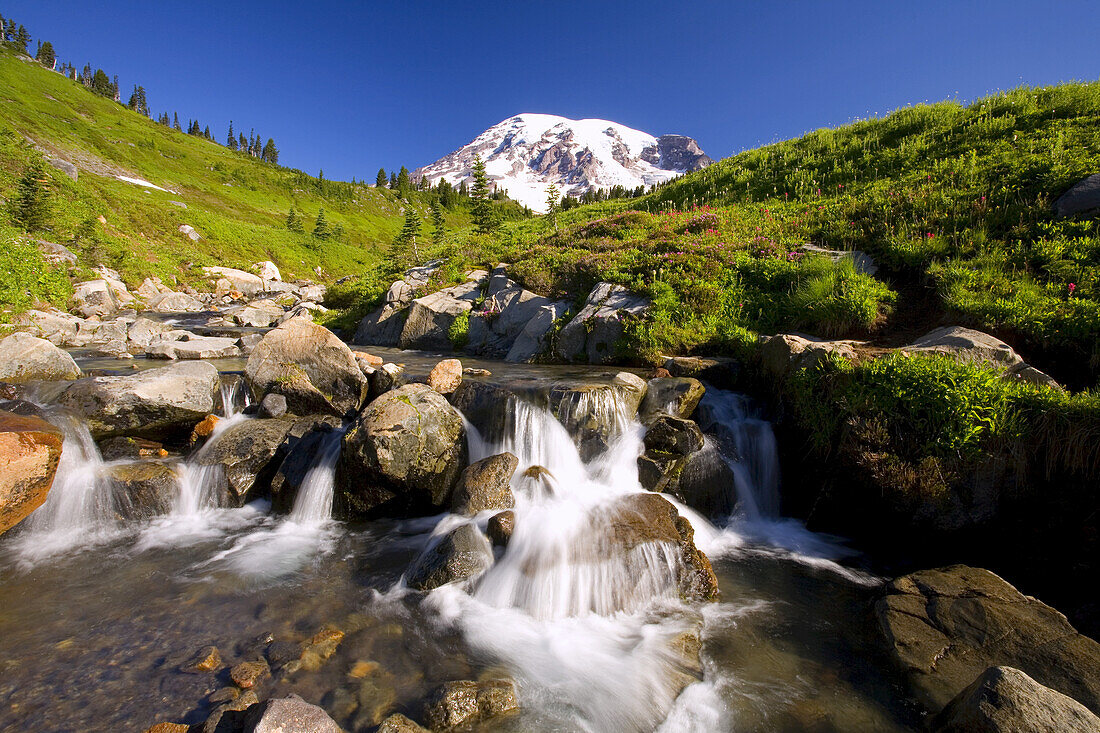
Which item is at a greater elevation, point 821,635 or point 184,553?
point 184,553

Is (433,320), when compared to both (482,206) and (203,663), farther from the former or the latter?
(482,206)

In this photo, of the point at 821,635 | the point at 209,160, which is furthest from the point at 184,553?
the point at 209,160

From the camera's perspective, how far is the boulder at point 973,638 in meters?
3.78

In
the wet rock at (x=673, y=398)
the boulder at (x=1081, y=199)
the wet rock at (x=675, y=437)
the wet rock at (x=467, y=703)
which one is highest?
the boulder at (x=1081, y=199)

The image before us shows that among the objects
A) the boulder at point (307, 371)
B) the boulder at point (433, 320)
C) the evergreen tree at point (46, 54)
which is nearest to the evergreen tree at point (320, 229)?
the boulder at point (433, 320)

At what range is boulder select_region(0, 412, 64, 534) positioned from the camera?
6.12m

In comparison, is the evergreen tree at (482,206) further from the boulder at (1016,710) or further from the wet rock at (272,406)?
the boulder at (1016,710)

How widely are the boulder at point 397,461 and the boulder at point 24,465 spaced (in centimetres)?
391

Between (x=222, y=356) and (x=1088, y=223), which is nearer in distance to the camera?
(x=1088, y=223)

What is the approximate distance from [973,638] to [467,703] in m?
4.77

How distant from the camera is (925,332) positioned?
929 centimetres

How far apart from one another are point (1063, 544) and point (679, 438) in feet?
→ 15.3

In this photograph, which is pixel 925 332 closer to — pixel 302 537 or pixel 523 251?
pixel 302 537

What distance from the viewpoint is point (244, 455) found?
8.24m
